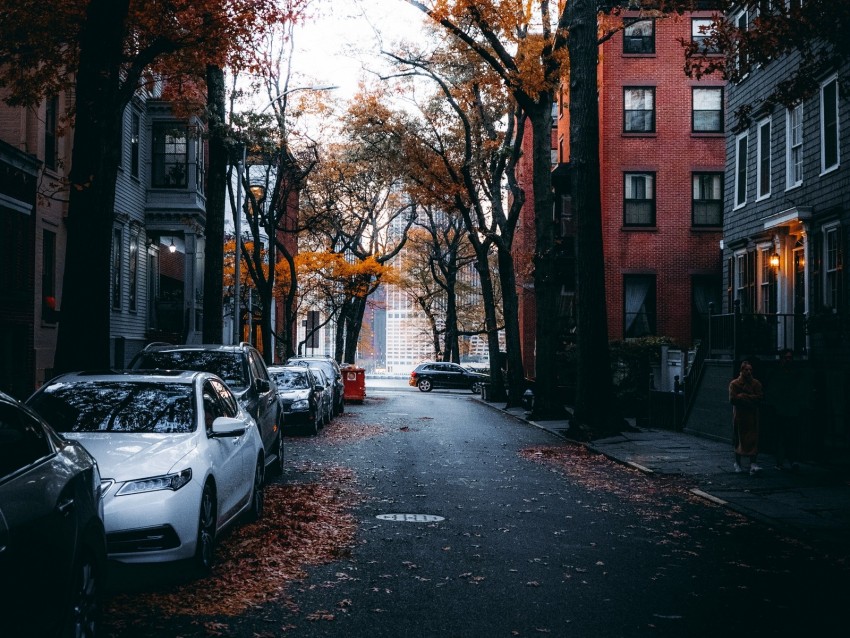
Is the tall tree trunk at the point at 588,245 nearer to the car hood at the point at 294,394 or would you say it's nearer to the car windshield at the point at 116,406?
the car hood at the point at 294,394

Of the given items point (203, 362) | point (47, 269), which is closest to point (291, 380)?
point (47, 269)

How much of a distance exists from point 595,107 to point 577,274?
3701 mm

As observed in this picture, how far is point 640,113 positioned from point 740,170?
11.9 meters

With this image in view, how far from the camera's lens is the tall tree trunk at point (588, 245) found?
21.8 meters

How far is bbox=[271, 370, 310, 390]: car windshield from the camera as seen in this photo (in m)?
23.6

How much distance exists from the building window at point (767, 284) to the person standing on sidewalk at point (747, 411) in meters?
9.65

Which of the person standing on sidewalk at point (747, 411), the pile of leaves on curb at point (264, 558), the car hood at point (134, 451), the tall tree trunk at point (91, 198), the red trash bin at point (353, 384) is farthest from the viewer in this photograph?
the red trash bin at point (353, 384)

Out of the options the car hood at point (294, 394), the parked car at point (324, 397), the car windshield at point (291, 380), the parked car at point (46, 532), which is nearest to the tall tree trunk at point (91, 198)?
the parked car at point (46, 532)

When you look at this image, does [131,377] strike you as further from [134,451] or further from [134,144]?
[134,144]

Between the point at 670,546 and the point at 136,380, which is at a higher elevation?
the point at 136,380

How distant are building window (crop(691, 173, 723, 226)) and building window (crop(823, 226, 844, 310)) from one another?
55.2 ft

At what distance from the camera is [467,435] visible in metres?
24.0

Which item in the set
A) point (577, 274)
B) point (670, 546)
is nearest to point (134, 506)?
point (670, 546)

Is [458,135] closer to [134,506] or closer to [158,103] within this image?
[158,103]
